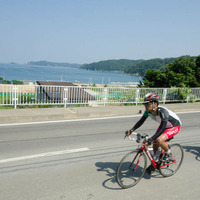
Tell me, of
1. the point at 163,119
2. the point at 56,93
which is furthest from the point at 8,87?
the point at 163,119

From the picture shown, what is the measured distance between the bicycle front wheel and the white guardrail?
8138 millimetres

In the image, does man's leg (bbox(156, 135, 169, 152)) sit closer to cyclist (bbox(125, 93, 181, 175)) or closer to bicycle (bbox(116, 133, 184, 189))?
cyclist (bbox(125, 93, 181, 175))

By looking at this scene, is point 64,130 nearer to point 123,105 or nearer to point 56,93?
point 56,93

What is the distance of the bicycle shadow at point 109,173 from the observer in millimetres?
4276

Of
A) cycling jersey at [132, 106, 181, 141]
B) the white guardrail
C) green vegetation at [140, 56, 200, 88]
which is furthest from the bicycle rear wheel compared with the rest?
green vegetation at [140, 56, 200, 88]

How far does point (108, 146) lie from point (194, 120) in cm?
637

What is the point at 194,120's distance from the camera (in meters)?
11.1

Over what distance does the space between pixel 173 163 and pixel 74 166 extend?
2.21 metres

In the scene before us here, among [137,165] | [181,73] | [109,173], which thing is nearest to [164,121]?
[137,165]

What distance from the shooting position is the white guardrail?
1120cm

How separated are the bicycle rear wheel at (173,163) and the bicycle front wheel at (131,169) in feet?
1.86

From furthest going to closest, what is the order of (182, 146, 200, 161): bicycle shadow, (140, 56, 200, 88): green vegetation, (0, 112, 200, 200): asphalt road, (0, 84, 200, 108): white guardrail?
(140, 56, 200, 88): green vegetation, (0, 84, 200, 108): white guardrail, (182, 146, 200, 161): bicycle shadow, (0, 112, 200, 200): asphalt road

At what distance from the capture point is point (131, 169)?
4371mm

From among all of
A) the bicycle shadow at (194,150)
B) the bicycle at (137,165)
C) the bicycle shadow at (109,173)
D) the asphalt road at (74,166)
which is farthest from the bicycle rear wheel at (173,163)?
the bicycle shadow at (194,150)
